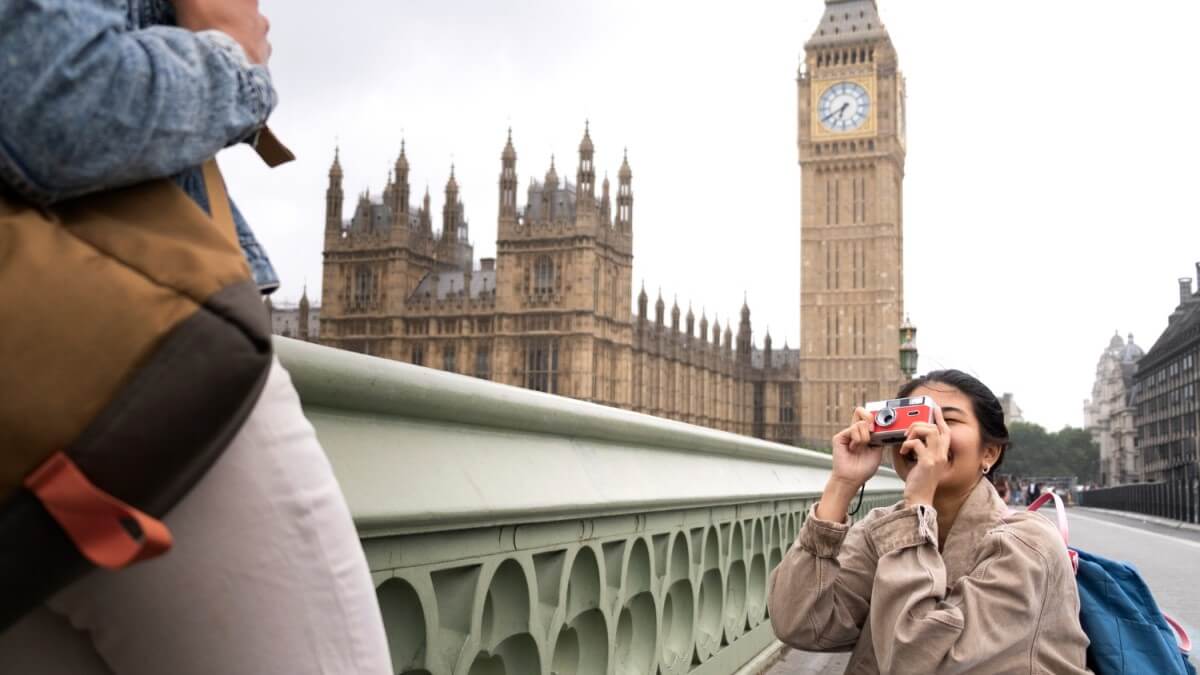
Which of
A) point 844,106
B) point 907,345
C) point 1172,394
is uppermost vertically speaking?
point 844,106

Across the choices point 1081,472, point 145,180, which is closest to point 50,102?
point 145,180

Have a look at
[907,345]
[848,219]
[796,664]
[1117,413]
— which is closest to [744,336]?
[848,219]

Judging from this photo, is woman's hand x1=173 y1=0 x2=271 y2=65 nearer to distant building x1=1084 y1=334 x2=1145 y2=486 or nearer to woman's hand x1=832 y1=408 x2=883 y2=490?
woman's hand x1=832 y1=408 x2=883 y2=490

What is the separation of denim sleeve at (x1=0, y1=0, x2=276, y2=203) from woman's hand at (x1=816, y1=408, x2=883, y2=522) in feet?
4.14

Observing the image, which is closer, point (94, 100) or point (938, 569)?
point (94, 100)

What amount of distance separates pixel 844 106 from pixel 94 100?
5544 cm

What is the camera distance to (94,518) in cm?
65

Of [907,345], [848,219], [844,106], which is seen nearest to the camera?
[907,345]

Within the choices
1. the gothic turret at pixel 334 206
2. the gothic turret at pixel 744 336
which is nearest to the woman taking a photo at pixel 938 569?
the gothic turret at pixel 334 206

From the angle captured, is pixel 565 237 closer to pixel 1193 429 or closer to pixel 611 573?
pixel 1193 429

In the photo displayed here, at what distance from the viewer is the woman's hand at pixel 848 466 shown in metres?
1.77

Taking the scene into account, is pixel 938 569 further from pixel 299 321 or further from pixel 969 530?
pixel 299 321

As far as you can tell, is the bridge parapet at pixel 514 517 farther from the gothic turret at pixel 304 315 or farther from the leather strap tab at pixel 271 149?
the gothic turret at pixel 304 315

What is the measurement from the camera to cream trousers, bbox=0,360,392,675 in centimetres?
74
